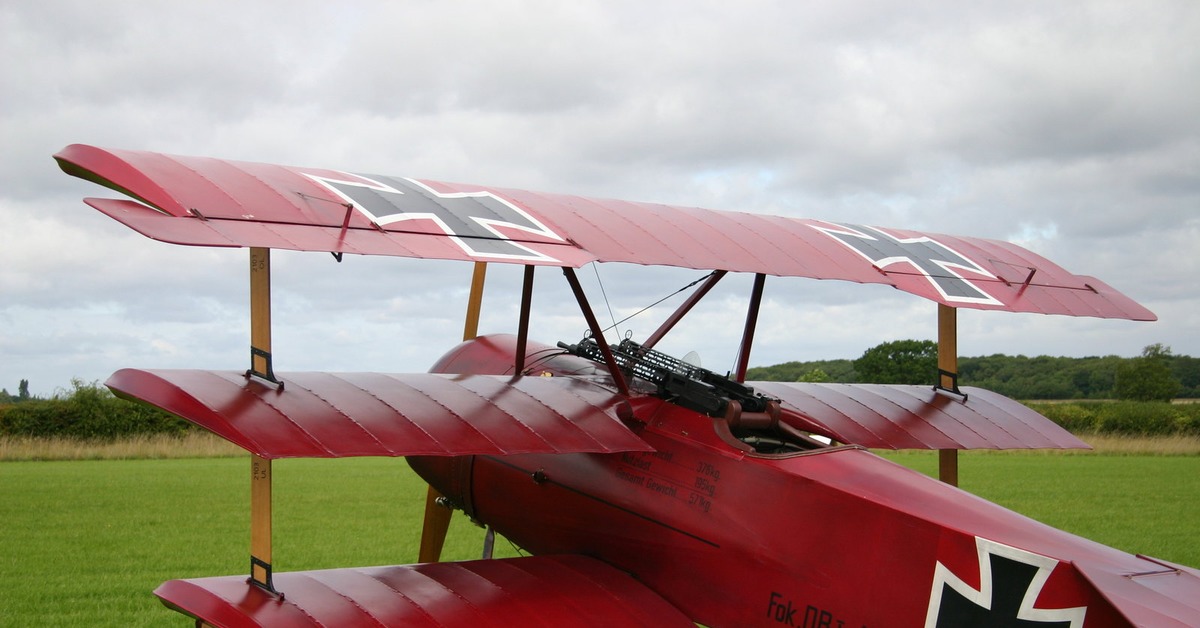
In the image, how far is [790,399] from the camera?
25.8ft

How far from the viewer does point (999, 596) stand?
4344mm

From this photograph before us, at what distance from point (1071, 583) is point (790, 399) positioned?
370cm

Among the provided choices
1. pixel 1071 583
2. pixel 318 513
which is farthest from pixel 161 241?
pixel 318 513

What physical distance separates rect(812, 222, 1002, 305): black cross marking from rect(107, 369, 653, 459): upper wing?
7.64ft

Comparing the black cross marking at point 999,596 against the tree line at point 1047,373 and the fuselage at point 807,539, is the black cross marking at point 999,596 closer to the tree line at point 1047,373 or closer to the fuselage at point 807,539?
the fuselage at point 807,539

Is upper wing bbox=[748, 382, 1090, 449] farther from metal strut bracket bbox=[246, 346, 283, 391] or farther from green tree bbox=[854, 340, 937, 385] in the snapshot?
green tree bbox=[854, 340, 937, 385]

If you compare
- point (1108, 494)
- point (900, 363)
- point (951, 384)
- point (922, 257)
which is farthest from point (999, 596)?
point (900, 363)

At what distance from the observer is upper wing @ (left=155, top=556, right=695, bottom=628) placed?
479cm

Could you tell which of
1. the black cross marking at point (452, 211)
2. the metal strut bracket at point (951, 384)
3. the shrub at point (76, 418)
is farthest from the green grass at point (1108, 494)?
the shrub at point (76, 418)

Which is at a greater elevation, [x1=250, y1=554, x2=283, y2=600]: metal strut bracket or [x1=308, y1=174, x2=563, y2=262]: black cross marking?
[x1=308, y1=174, x2=563, y2=262]: black cross marking

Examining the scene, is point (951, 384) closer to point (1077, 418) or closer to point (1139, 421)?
point (1077, 418)

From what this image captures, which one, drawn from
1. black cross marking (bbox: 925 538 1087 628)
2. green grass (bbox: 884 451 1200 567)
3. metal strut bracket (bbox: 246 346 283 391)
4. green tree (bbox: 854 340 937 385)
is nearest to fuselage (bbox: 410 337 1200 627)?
black cross marking (bbox: 925 538 1087 628)

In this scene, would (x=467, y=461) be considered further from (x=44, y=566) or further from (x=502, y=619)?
Answer: (x=44, y=566)

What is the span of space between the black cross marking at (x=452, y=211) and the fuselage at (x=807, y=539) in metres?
1.21
